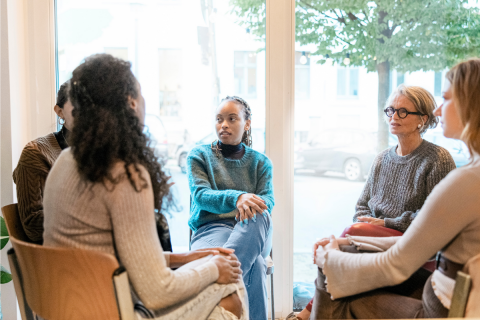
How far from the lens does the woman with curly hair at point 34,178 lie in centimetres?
159

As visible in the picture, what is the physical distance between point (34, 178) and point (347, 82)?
1.84 metres

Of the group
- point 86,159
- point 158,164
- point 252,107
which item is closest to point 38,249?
point 86,159

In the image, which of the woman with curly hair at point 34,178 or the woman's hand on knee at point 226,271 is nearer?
the woman's hand on knee at point 226,271

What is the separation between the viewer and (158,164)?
4.36 feet

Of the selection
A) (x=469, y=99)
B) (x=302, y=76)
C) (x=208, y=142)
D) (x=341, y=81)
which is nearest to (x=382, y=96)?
(x=341, y=81)

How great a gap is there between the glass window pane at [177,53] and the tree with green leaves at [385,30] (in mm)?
163

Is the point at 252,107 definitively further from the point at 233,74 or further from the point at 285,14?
the point at 285,14

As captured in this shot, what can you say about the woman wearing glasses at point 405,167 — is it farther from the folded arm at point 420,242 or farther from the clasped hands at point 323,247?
the folded arm at point 420,242

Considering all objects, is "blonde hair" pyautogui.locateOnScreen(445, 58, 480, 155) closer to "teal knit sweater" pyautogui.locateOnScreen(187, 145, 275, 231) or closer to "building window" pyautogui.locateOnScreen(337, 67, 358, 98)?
"teal knit sweater" pyautogui.locateOnScreen(187, 145, 275, 231)

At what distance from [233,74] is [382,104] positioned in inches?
37.3

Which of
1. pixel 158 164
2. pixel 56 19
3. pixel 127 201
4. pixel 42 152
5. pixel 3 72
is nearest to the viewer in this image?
pixel 127 201

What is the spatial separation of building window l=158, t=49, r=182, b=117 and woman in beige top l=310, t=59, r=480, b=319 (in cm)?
146

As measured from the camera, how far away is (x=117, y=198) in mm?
1068

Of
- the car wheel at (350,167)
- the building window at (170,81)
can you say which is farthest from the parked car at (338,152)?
the building window at (170,81)
